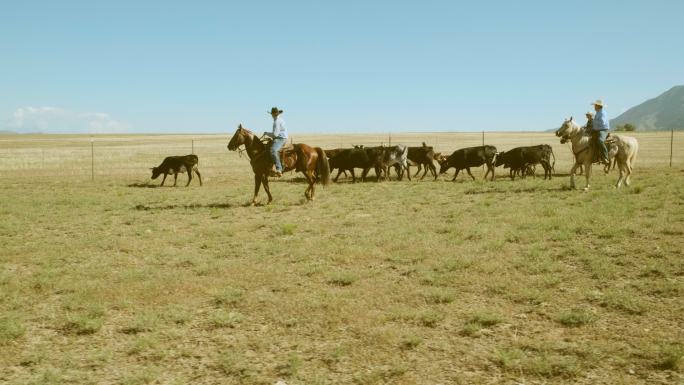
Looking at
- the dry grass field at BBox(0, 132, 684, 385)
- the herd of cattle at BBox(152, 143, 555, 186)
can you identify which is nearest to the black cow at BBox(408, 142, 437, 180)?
the herd of cattle at BBox(152, 143, 555, 186)

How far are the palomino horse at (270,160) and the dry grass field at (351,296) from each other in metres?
1.91

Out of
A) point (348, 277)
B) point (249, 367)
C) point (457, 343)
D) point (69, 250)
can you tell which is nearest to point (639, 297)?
point (457, 343)

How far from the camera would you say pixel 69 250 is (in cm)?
923

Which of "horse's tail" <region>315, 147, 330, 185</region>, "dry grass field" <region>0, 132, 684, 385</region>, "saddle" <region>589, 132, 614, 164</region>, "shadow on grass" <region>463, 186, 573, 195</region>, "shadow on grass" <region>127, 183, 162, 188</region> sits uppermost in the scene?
"saddle" <region>589, 132, 614, 164</region>

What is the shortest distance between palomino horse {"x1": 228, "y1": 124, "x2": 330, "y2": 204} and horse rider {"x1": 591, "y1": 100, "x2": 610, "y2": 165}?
8.26 meters

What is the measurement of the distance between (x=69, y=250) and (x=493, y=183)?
48.1 feet

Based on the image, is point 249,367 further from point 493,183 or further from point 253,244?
point 493,183

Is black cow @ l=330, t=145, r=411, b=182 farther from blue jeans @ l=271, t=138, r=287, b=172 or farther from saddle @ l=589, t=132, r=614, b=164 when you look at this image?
saddle @ l=589, t=132, r=614, b=164

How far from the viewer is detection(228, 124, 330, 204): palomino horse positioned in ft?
46.1

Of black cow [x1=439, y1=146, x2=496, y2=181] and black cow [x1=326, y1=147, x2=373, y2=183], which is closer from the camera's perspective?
black cow [x1=439, y1=146, x2=496, y2=181]

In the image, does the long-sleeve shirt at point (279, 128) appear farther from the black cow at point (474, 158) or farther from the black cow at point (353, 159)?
the black cow at point (474, 158)

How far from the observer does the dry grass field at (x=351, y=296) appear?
4.60 meters

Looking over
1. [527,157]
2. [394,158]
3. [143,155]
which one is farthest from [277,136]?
[143,155]

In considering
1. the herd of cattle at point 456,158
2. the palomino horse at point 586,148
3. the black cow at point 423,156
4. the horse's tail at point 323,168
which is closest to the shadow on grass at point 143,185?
the herd of cattle at point 456,158
